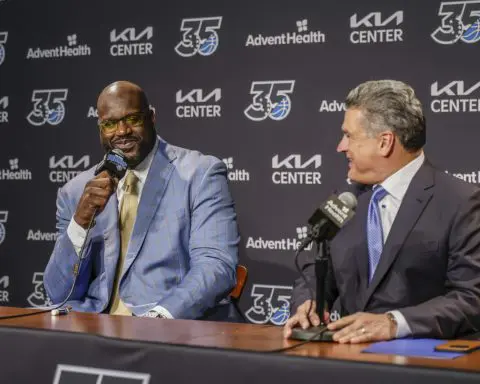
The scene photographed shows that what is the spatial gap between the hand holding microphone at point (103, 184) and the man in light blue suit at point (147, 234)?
0.03 m

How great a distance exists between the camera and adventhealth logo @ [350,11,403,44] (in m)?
4.71

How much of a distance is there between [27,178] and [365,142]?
3298 millimetres

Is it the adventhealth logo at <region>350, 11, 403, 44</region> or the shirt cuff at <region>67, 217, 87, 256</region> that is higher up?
the adventhealth logo at <region>350, 11, 403, 44</region>

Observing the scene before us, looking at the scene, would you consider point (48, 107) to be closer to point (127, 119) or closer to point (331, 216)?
point (127, 119)

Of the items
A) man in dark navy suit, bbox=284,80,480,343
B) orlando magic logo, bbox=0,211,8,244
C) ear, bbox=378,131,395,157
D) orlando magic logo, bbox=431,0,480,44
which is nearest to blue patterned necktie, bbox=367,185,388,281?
man in dark navy suit, bbox=284,80,480,343

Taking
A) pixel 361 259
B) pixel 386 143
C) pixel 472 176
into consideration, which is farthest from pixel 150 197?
pixel 472 176

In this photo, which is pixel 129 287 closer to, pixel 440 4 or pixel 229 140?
pixel 229 140

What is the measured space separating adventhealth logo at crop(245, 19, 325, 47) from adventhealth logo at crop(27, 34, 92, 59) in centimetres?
121

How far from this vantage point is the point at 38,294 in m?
5.70

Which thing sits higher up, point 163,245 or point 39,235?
point 39,235

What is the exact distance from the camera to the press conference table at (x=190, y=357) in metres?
2.05

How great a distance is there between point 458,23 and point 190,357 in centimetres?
294

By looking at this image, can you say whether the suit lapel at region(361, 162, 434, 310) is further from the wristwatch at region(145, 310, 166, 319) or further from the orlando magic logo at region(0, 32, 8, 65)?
the orlando magic logo at region(0, 32, 8, 65)

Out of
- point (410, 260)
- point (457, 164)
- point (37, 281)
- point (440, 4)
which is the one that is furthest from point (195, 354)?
point (37, 281)
